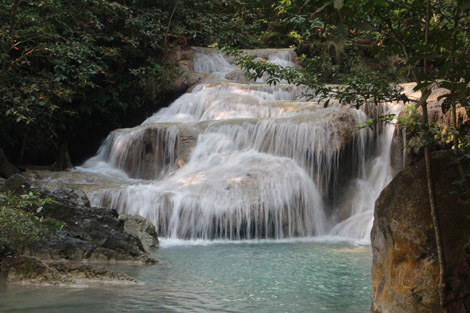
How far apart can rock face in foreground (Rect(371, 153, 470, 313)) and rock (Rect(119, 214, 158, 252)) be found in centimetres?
556

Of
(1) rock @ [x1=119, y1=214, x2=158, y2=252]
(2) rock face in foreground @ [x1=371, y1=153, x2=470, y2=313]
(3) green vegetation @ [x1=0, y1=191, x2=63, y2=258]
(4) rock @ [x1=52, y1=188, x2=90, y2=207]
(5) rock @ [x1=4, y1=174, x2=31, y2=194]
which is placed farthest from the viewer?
(1) rock @ [x1=119, y1=214, x2=158, y2=252]

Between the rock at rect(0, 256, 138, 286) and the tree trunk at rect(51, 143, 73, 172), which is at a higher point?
the tree trunk at rect(51, 143, 73, 172)

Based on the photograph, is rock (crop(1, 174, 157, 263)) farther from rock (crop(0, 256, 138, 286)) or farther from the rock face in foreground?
the rock face in foreground

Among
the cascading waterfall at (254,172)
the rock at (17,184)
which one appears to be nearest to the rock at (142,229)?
the cascading waterfall at (254,172)

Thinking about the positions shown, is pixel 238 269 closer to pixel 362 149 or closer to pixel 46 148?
pixel 362 149

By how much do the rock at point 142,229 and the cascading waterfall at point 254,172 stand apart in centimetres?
139

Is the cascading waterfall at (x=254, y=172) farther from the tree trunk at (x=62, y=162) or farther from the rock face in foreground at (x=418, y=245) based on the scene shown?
the rock face in foreground at (x=418, y=245)

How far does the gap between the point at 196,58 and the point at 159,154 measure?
8162 millimetres

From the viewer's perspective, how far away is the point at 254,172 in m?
11.4

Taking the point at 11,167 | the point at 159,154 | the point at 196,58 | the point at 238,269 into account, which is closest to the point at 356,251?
the point at 238,269

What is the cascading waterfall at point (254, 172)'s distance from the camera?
1044cm

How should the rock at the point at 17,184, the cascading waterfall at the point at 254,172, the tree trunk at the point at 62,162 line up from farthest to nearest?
the tree trunk at the point at 62,162 < the cascading waterfall at the point at 254,172 < the rock at the point at 17,184

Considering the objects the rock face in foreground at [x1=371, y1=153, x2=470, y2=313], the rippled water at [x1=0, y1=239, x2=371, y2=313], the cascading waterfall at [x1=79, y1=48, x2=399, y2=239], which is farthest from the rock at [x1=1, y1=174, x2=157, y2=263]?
the rock face in foreground at [x1=371, y1=153, x2=470, y2=313]

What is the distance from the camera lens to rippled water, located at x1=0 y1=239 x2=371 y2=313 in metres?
4.60
